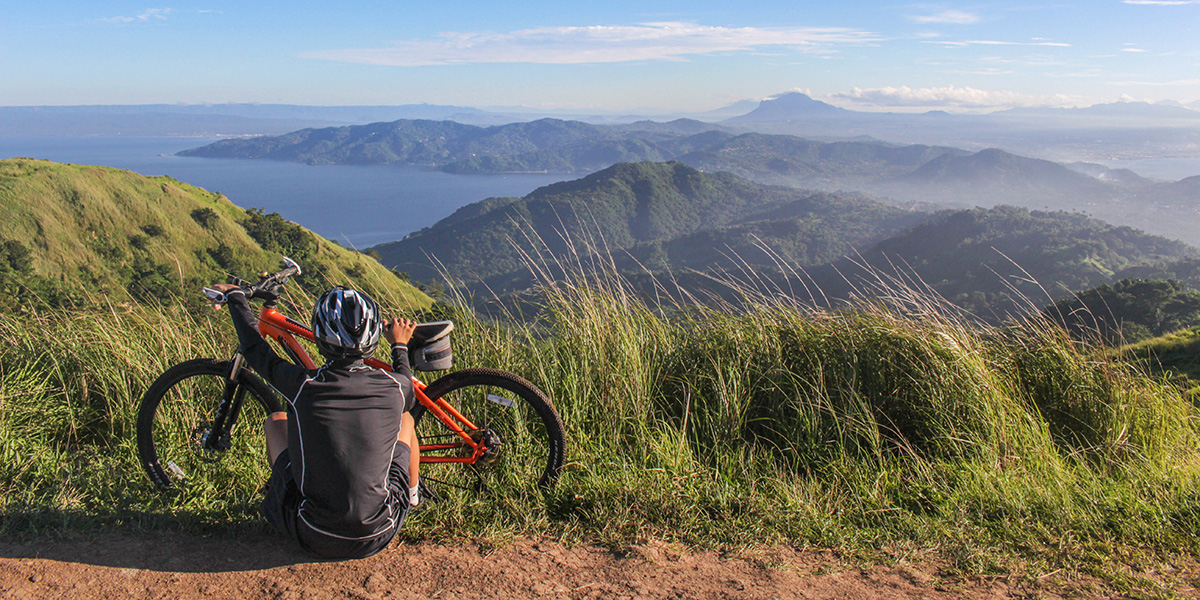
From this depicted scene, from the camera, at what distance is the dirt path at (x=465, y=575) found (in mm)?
2184

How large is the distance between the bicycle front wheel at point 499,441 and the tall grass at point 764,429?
12 centimetres

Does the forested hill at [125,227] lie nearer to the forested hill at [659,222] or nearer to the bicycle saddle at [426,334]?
the forested hill at [659,222]

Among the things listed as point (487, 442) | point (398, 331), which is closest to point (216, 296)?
point (398, 331)

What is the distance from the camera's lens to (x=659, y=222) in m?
152

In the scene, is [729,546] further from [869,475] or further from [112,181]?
[112,181]

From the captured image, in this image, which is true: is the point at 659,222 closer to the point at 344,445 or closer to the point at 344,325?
the point at 344,325

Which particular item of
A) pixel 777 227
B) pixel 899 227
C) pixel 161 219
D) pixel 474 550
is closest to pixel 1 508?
pixel 474 550

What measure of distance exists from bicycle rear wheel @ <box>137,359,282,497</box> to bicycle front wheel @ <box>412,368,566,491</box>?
2.55 feet

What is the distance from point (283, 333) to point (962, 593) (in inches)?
114

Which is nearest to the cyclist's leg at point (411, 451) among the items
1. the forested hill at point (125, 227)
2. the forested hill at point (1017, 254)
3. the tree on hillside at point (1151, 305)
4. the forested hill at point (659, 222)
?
the tree on hillside at point (1151, 305)

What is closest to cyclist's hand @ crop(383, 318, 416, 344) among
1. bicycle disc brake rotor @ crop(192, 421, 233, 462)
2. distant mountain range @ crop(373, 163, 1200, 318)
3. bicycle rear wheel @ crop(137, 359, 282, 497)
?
bicycle rear wheel @ crop(137, 359, 282, 497)

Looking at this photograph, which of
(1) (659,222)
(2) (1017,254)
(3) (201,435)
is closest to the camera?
(3) (201,435)

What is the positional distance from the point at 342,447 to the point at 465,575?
2.13 feet

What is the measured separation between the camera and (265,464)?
9.73 ft
